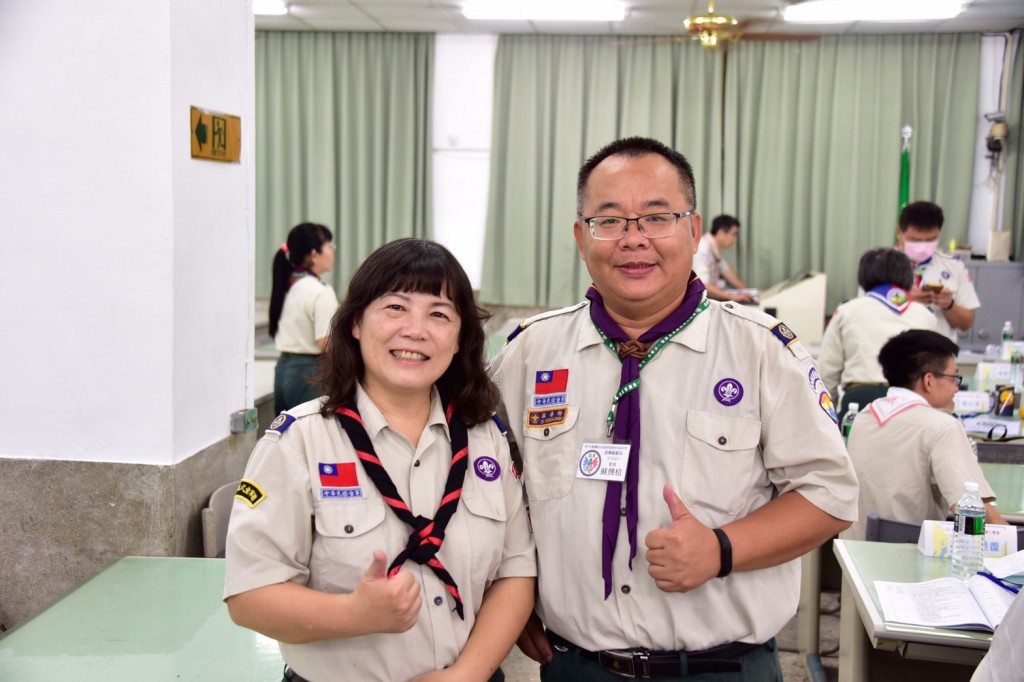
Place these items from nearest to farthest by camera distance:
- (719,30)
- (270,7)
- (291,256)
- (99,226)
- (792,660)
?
(99,226), (792,660), (291,256), (719,30), (270,7)

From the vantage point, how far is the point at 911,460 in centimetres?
294

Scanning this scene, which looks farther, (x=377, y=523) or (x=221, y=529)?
(x=221, y=529)

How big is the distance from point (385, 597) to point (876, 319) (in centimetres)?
360

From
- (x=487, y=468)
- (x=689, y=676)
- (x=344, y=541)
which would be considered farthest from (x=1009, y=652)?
Result: (x=344, y=541)

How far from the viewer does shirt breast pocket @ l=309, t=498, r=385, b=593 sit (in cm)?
140

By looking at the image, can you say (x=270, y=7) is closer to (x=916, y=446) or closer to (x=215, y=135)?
(x=215, y=135)

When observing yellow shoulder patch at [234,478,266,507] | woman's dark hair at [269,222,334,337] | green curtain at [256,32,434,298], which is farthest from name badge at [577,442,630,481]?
green curtain at [256,32,434,298]

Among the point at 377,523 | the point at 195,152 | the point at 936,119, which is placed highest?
the point at 936,119

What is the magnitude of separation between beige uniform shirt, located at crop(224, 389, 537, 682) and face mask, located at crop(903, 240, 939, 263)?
421 centimetres

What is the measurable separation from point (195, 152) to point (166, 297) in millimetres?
409

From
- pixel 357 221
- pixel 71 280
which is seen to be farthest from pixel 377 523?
pixel 357 221

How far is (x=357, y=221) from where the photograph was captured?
26.0 feet

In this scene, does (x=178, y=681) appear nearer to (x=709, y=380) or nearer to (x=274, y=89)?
(x=709, y=380)

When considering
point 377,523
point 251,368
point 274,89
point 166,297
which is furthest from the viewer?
point 274,89
